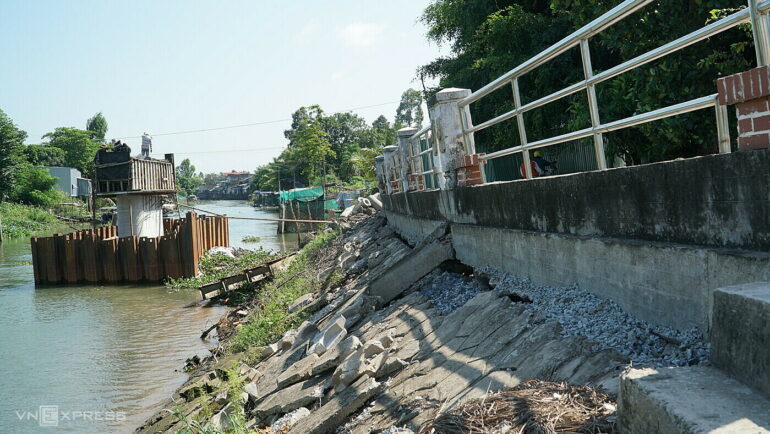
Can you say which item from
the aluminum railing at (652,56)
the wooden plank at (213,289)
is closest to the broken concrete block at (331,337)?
the aluminum railing at (652,56)

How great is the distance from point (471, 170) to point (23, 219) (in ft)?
179

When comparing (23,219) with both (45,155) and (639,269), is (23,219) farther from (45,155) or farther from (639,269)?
(639,269)

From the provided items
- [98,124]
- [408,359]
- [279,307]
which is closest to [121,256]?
[279,307]

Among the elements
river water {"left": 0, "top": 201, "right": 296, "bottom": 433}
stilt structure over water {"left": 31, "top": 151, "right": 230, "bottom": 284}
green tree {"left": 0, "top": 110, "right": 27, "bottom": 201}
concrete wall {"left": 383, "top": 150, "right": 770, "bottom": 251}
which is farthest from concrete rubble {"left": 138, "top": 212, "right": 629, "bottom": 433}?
green tree {"left": 0, "top": 110, "right": 27, "bottom": 201}

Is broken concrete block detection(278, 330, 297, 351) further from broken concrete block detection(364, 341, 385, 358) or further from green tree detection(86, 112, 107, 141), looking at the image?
green tree detection(86, 112, 107, 141)

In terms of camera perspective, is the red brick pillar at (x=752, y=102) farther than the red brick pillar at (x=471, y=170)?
No

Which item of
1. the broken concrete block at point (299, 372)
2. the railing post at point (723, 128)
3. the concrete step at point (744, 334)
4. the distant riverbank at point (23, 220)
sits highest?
the distant riverbank at point (23, 220)

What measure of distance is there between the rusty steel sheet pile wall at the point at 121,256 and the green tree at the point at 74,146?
62.3 meters

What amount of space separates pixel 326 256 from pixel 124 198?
14.2 metres

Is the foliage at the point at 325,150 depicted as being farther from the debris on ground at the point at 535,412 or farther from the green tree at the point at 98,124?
the debris on ground at the point at 535,412

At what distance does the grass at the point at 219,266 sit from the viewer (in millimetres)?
20583

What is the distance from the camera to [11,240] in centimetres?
4638

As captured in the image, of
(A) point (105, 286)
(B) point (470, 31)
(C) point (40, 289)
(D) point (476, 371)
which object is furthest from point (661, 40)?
(C) point (40, 289)

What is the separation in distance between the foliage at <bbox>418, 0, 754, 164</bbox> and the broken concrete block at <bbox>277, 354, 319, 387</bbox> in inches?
210
